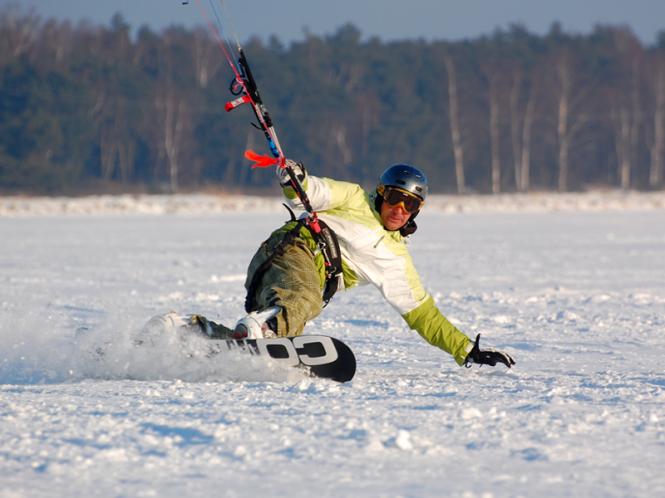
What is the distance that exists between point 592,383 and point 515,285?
5852 mm

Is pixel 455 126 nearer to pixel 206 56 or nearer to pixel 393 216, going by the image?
pixel 206 56

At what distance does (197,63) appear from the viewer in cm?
5503

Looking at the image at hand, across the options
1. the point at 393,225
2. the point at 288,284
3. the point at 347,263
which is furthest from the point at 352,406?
the point at 393,225

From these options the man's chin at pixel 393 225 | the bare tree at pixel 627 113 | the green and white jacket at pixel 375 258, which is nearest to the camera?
the green and white jacket at pixel 375 258

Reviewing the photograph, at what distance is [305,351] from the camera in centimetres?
516

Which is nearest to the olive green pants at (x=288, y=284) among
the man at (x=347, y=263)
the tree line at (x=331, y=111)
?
the man at (x=347, y=263)

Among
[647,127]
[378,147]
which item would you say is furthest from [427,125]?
[647,127]

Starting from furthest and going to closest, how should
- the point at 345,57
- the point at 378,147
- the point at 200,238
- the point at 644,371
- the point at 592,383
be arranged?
the point at 345,57 → the point at 378,147 → the point at 200,238 → the point at 644,371 → the point at 592,383

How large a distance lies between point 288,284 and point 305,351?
0.40m

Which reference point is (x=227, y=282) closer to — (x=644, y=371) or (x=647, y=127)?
(x=644, y=371)

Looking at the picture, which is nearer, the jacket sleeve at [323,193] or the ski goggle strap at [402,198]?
the jacket sleeve at [323,193]

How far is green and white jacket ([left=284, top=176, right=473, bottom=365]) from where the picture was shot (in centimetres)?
564

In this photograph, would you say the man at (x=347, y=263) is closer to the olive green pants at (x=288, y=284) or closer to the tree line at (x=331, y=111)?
the olive green pants at (x=288, y=284)

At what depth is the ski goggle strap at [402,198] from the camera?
5676 millimetres
